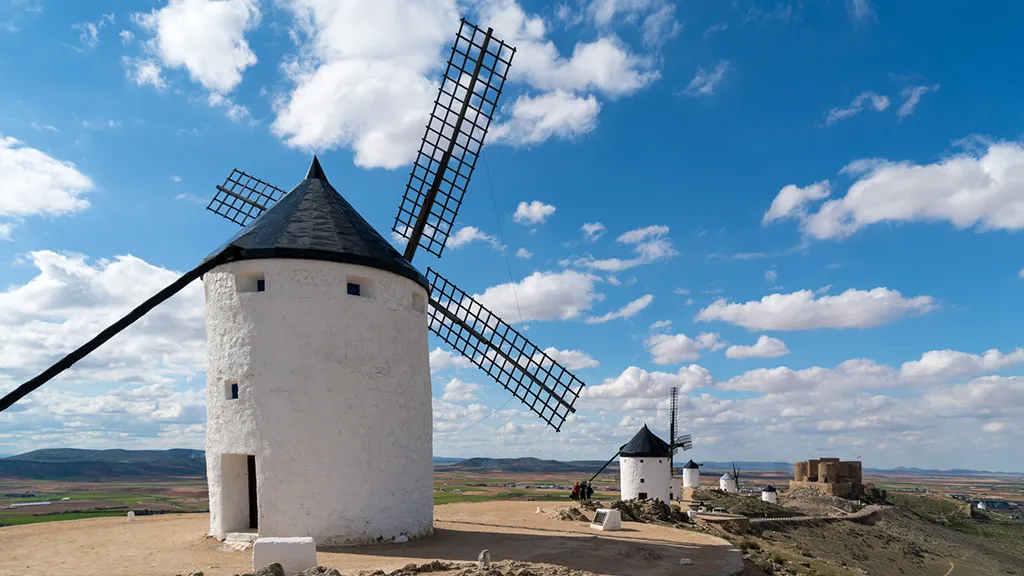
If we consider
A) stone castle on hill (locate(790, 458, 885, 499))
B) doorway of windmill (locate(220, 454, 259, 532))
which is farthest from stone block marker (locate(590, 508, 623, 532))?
stone castle on hill (locate(790, 458, 885, 499))

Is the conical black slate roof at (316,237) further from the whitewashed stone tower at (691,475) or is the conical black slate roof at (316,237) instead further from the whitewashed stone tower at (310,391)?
the whitewashed stone tower at (691,475)

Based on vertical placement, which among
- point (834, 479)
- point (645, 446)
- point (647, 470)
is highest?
point (645, 446)

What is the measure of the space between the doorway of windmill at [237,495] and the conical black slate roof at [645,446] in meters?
20.3

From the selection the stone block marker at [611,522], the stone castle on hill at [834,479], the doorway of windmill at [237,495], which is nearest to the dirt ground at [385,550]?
the stone block marker at [611,522]

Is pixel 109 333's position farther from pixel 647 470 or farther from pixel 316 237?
pixel 647 470

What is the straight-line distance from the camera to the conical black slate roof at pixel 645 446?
29.6m

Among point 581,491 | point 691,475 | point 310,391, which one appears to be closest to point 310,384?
point 310,391

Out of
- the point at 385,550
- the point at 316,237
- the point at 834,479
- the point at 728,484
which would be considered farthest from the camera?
the point at 728,484

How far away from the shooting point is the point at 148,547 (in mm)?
12148

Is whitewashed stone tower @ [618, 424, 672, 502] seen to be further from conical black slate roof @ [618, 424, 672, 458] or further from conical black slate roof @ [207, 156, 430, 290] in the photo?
conical black slate roof @ [207, 156, 430, 290]

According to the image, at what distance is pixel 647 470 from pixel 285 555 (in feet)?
75.0

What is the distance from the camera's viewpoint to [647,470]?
29.4m

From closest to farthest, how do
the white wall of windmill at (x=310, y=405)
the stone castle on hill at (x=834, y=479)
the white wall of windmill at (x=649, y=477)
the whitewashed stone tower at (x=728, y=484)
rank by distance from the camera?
the white wall of windmill at (x=310, y=405) < the white wall of windmill at (x=649, y=477) < the stone castle on hill at (x=834, y=479) < the whitewashed stone tower at (x=728, y=484)

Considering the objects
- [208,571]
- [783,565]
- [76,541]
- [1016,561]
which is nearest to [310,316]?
[208,571]
